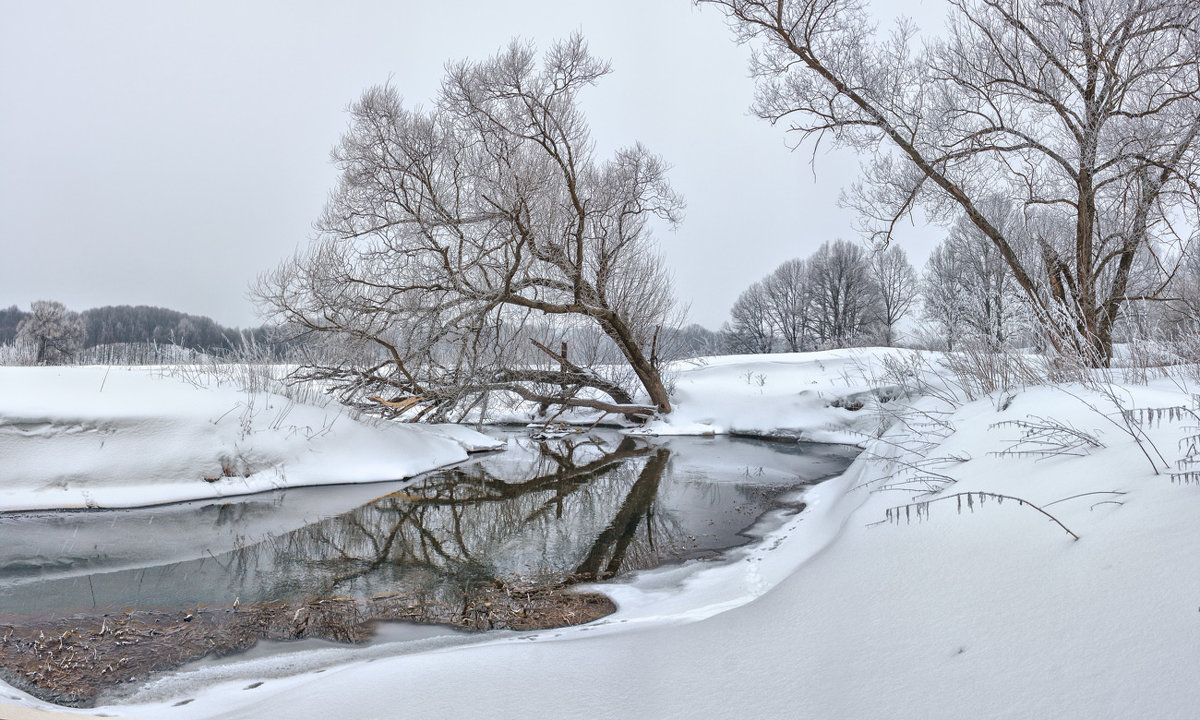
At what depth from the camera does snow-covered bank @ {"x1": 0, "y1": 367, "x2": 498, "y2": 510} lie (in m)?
6.51

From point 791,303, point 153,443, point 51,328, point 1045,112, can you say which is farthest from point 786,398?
point 51,328

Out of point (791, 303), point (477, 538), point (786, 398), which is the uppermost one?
point (791, 303)

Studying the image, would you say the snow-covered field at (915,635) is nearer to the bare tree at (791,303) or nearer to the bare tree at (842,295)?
the bare tree at (842,295)

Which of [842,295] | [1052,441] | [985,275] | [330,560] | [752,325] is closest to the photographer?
[1052,441]

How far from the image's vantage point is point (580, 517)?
6.61 m

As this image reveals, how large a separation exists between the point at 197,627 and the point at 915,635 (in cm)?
381

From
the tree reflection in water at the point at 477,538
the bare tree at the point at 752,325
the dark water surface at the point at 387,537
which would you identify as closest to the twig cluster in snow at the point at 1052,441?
the dark water surface at the point at 387,537

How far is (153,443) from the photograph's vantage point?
7090 mm

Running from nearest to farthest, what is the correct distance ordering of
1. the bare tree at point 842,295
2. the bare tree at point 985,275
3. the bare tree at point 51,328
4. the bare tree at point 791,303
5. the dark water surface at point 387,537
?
the dark water surface at point 387,537
the bare tree at point 985,275
the bare tree at point 51,328
the bare tree at point 842,295
the bare tree at point 791,303

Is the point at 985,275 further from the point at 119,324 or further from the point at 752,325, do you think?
the point at 119,324

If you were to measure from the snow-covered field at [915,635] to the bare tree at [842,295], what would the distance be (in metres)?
35.1

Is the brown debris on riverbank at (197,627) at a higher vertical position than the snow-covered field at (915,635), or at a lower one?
lower

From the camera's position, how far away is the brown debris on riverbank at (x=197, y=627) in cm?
296

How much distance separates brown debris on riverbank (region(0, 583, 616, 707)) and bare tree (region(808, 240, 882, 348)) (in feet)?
116
